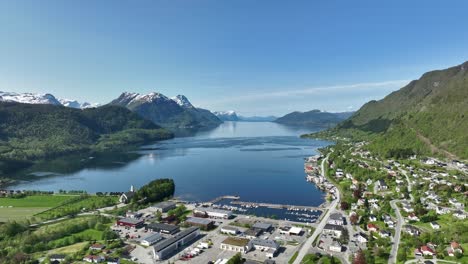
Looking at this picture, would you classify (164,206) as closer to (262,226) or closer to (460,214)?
(262,226)

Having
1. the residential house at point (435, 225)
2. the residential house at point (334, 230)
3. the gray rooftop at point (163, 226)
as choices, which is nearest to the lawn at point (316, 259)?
the residential house at point (334, 230)

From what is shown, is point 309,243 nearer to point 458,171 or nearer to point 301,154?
point 458,171

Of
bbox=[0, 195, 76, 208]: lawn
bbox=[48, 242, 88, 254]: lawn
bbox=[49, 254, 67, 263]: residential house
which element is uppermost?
bbox=[0, 195, 76, 208]: lawn

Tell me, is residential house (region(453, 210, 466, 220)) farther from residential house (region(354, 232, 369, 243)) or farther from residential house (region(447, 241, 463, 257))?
residential house (region(354, 232, 369, 243))

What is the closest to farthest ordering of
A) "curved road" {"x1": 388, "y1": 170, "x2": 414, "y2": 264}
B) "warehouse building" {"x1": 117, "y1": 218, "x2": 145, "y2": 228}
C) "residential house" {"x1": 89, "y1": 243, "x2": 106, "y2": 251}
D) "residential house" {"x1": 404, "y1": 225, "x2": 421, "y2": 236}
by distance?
1. "curved road" {"x1": 388, "y1": 170, "x2": 414, "y2": 264}
2. "residential house" {"x1": 89, "y1": 243, "x2": 106, "y2": 251}
3. "residential house" {"x1": 404, "y1": 225, "x2": 421, "y2": 236}
4. "warehouse building" {"x1": 117, "y1": 218, "x2": 145, "y2": 228}

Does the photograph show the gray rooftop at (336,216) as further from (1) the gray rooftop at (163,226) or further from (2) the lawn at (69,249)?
(2) the lawn at (69,249)

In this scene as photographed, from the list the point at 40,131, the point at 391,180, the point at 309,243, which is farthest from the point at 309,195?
the point at 40,131

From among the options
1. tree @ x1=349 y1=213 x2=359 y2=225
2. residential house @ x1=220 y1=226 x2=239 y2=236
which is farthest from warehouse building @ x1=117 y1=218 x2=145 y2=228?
tree @ x1=349 y1=213 x2=359 y2=225
